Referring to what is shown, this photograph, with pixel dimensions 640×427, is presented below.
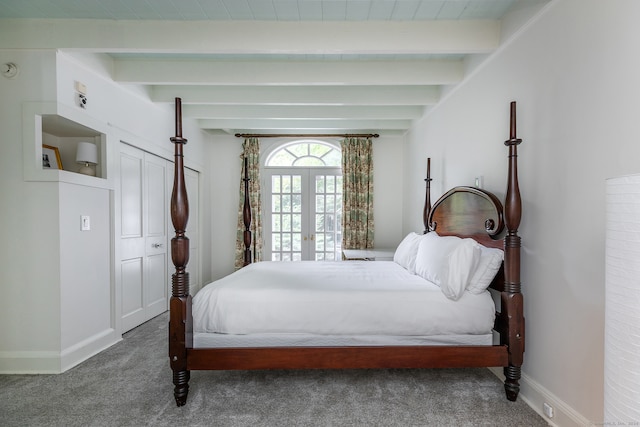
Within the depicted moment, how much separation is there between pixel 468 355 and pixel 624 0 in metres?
1.96

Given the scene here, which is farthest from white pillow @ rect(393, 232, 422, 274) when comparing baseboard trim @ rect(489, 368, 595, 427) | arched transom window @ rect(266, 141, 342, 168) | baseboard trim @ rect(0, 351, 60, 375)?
baseboard trim @ rect(0, 351, 60, 375)

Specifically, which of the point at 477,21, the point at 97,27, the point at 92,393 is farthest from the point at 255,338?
the point at 477,21

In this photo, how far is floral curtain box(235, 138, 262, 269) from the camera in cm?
499

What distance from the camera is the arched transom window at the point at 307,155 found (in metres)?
5.26

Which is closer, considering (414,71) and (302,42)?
(302,42)

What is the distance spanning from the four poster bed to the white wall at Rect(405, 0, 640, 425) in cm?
14

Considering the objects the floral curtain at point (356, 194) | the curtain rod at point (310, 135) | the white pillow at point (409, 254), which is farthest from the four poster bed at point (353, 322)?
the curtain rod at point (310, 135)

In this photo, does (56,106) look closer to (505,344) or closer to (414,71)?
(414,71)

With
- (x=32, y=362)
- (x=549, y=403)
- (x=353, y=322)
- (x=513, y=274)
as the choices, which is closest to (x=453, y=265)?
(x=513, y=274)

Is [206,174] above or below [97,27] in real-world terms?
below

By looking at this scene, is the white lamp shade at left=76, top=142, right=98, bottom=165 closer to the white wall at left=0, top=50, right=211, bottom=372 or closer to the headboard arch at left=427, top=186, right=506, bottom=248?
the white wall at left=0, top=50, right=211, bottom=372

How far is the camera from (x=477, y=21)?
229 centimetres

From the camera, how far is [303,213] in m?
5.25

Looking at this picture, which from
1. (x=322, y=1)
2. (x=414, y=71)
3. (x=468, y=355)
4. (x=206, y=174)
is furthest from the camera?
(x=206, y=174)
